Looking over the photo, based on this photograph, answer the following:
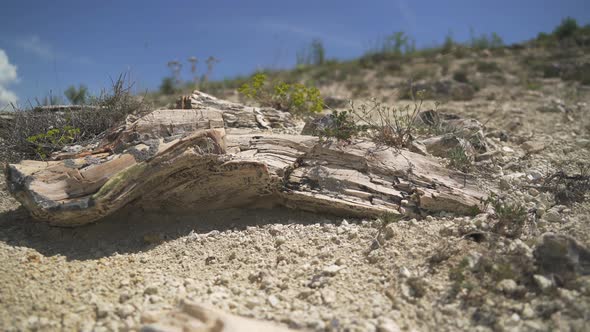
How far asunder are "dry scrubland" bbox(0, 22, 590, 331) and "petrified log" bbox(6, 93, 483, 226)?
19 centimetres

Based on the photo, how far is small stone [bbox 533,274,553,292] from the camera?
259 cm

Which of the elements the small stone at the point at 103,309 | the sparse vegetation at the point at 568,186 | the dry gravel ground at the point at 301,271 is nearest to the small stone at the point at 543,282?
the dry gravel ground at the point at 301,271

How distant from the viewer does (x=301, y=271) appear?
3.09 meters

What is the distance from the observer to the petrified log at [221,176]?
339 centimetres

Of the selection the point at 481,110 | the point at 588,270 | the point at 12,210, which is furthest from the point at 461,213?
the point at 481,110

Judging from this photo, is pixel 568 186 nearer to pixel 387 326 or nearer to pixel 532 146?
pixel 532 146

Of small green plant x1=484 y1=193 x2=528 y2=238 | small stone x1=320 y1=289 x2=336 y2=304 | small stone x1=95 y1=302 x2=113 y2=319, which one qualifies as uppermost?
small green plant x1=484 y1=193 x2=528 y2=238

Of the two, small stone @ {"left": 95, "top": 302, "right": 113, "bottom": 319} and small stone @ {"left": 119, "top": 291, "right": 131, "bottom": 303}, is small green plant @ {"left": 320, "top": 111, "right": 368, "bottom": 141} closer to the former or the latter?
small stone @ {"left": 119, "top": 291, "right": 131, "bottom": 303}

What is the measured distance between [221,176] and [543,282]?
275cm

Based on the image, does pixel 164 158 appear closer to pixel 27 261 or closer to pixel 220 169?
pixel 220 169

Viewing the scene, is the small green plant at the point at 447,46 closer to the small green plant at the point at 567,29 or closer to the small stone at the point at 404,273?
the small green plant at the point at 567,29

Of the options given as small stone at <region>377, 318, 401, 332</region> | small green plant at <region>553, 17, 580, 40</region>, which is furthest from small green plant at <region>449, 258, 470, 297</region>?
small green plant at <region>553, 17, 580, 40</region>

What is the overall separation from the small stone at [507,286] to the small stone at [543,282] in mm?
138

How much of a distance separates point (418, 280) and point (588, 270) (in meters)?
1.17
